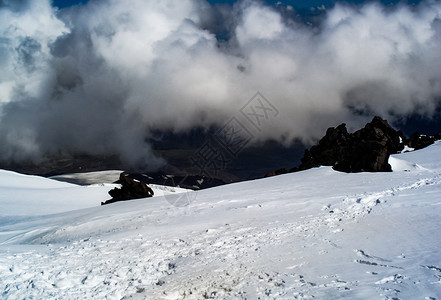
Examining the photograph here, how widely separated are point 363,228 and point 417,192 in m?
6.61

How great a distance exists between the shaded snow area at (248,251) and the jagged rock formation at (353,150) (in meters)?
12.6

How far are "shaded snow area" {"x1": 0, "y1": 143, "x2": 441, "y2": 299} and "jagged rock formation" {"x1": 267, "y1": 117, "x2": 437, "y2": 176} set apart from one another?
12.6 metres

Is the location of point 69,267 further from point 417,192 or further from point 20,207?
point 20,207

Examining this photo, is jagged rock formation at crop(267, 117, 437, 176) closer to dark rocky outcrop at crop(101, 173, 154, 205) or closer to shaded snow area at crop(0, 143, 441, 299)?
shaded snow area at crop(0, 143, 441, 299)

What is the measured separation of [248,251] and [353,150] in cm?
2441

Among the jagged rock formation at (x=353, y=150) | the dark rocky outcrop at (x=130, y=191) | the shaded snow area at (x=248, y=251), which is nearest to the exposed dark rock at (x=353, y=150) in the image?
the jagged rock formation at (x=353, y=150)

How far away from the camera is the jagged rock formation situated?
29562mm

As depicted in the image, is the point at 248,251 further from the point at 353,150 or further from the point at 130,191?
the point at 353,150

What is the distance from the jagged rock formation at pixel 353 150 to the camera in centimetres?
2956

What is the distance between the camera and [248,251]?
973cm

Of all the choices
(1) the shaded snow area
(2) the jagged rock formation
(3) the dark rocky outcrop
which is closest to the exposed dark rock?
(2) the jagged rock formation

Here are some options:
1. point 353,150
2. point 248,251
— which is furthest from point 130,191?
point 248,251

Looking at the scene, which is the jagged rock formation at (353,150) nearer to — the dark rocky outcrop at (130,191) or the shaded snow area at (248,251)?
the shaded snow area at (248,251)

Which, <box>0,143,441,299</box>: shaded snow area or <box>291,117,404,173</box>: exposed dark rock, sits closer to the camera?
<box>0,143,441,299</box>: shaded snow area
